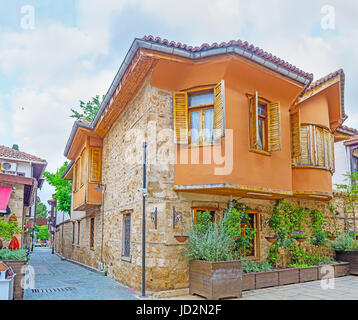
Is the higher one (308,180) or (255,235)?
(308,180)

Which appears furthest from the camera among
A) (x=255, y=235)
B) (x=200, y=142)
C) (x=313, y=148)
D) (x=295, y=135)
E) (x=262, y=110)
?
(x=313, y=148)

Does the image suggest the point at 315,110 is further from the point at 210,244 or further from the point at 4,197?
the point at 4,197

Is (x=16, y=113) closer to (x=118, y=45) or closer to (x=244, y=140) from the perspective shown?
(x=118, y=45)

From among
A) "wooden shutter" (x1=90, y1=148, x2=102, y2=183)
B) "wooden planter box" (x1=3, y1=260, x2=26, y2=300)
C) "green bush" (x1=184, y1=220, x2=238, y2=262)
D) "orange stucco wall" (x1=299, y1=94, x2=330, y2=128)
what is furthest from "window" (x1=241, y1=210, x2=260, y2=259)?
"wooden shutter" (x1=90, y1=148, x2=102, y2=183)

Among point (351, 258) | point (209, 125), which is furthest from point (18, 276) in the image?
point (351, 258)

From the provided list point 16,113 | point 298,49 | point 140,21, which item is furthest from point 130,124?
point 16,113

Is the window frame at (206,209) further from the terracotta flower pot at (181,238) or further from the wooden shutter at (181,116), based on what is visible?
the wooden shutter at (181,116)

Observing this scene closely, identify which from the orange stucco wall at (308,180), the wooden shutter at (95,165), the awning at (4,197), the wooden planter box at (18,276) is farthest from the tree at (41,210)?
the orange stucco wall at (308,180)

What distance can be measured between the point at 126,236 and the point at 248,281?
3953mm

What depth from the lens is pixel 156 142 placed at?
29.5 ft

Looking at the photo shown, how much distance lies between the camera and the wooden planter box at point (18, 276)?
23.9 feet

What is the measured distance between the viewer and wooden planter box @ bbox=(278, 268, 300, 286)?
9445 millimetres

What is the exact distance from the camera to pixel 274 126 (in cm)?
970
